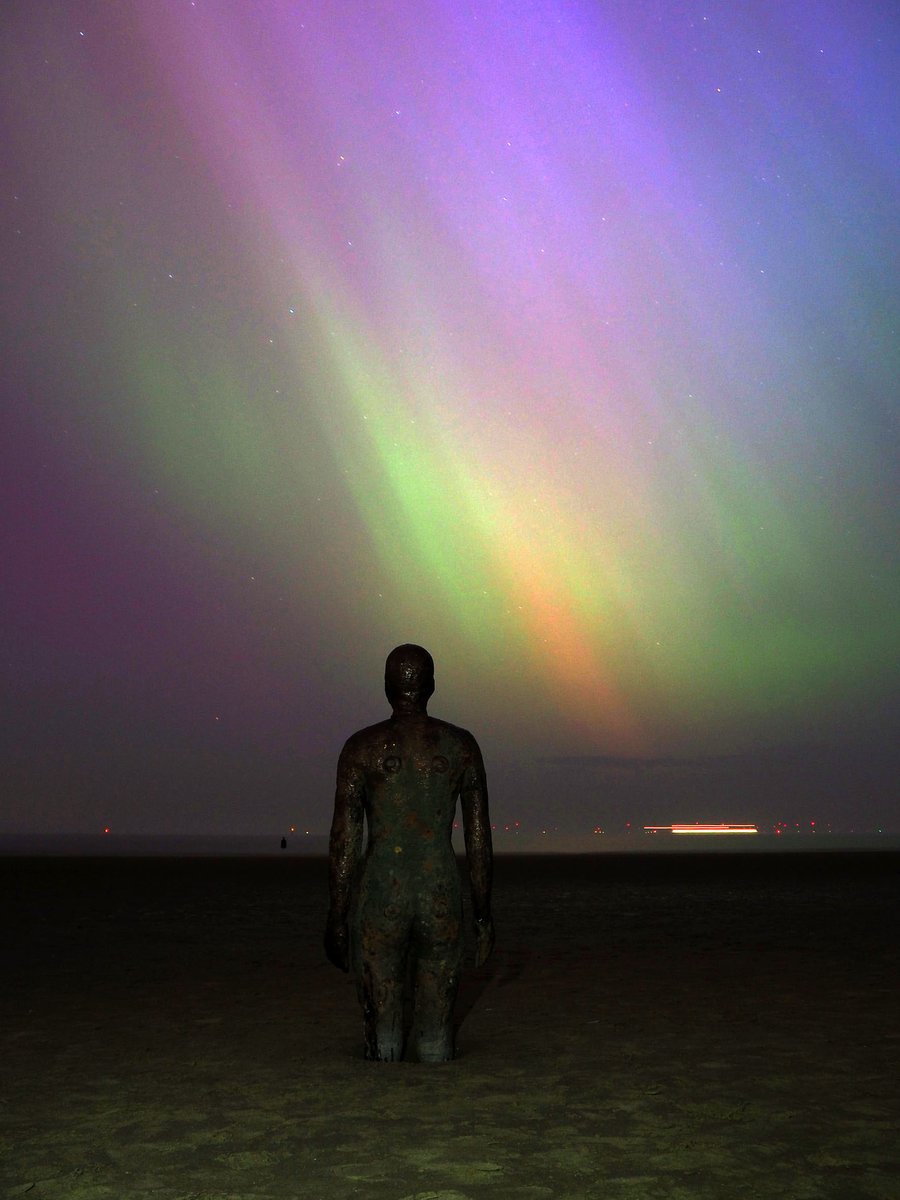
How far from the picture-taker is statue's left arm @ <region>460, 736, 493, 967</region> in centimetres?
856

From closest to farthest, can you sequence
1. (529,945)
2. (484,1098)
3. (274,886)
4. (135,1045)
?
1. (484,1098)
2. (135,1045)
3. (529,945)
4. (274,886)

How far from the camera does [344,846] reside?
337 inches

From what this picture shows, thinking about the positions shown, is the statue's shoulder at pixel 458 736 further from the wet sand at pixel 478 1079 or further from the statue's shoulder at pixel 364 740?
the wet sand at pixel 478 1079

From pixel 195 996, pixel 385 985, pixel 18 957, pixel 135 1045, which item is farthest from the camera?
pixel 18 957

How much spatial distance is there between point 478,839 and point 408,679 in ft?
3.95

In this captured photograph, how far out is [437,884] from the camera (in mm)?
8336

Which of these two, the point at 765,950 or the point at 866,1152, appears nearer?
the point at 866,1152

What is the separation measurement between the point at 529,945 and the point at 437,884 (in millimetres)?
11085

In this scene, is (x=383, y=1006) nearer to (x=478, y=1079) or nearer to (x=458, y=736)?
(x=478, y=1079)

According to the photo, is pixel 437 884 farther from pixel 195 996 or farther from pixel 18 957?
pixel 18 957

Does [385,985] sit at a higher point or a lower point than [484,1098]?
higher

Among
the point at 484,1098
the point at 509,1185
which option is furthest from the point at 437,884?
the point at 509,1185

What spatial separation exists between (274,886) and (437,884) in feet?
108

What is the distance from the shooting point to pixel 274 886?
3988 cm
